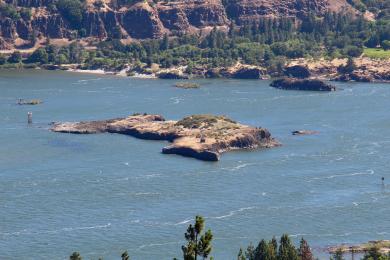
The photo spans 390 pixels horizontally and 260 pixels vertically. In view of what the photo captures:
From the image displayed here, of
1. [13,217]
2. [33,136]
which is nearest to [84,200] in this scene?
[13,217]

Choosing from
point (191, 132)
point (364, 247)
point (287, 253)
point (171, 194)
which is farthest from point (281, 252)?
point (191, 132)

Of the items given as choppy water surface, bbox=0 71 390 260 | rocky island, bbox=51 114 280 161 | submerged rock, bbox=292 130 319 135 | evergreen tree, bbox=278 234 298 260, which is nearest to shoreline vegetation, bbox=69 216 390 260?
evergreen tree, bbox=278 234 298 260

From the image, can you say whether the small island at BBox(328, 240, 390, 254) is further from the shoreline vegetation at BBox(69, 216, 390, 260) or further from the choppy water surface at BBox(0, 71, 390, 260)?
the choppy water surface at BBox(0, 71, 390, 260)

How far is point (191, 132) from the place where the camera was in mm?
180250

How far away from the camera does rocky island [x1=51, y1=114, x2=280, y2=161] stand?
17062 cm

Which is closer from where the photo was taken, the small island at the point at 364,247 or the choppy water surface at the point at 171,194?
the small island at the point at 364,247

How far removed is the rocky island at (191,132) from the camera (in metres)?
171

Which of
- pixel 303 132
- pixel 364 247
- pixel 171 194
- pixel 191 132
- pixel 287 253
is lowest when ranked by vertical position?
pixel 303 132

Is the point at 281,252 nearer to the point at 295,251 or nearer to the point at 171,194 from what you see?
the point at 295,251

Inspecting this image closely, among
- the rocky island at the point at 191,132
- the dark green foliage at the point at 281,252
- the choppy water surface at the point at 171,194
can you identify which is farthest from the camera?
the rocky island at the point at 191,132

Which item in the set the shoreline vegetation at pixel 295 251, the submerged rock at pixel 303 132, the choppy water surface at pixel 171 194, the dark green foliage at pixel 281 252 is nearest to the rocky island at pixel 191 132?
the choppy water surface at pixel 171 194

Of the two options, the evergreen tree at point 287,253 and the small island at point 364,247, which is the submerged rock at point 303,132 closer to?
the small island at point 364,247

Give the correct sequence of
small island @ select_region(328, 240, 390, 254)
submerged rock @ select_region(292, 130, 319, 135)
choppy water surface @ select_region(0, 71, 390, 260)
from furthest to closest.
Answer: submerged rock @ select_region(292, 130, 319, 135) → choppy water surface @ select_region(0, 71, 390, 260) → small island @ select_region(328, 240, 390, 254)

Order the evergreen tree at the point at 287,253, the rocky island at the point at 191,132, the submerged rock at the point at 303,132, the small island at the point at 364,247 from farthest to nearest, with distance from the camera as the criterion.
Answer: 1. the submerged rock at the point at 303,132
2. the rocky island at the point at 191,132
3. the small island at the point at 364,247
4. the evergreen tree at the point at 287,253
